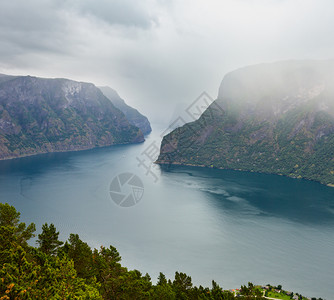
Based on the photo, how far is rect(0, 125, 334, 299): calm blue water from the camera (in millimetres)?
86938

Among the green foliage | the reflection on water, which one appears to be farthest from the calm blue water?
the green foliage

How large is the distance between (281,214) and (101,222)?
8859cm

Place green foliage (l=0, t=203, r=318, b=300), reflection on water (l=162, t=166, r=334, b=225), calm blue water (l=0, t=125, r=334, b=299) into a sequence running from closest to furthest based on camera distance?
green foliage (l=0, t=203, r=318, b=300), calm blue water (l=0, t=125, r=334, b=299), reflection on water (l=162, t=166, r=334, b=225)

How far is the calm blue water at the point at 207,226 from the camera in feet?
285

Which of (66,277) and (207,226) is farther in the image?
(207,226)

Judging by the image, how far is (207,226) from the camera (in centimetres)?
12338

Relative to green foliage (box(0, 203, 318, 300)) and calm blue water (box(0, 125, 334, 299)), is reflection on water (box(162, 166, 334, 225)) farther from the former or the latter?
green foliage (box(0, 203, 318, 300))

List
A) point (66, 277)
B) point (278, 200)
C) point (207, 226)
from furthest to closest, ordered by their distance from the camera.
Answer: point (278, 200) < point (207, 226) < point (66, 277)

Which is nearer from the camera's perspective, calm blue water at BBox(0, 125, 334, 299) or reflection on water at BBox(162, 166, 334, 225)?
calm blue water at BBox(0, 125, 334, 299)

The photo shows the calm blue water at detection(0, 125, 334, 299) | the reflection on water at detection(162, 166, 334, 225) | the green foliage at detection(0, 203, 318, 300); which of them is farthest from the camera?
the reflection on water at detection(162, 166, 334, 225)

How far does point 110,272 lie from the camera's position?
42344mm

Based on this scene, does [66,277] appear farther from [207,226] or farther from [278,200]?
[278,200]

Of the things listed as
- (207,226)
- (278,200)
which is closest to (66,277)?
(207,226)

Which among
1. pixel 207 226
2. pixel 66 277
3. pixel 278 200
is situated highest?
pixel 66 277
